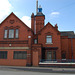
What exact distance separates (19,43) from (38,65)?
623cm

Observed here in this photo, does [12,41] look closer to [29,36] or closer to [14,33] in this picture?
[14,33]

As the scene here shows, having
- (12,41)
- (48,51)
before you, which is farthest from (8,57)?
(48,51)

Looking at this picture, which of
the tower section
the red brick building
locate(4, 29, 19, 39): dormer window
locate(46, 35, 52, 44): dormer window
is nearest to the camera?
the red brick building

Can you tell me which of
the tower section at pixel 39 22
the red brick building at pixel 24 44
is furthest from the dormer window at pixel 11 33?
the tower section at pixel 39 22

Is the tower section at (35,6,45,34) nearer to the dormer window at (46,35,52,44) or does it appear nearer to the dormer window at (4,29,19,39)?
the dormer window at (46,35,52,44)

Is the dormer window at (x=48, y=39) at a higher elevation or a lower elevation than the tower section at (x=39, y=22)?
lower

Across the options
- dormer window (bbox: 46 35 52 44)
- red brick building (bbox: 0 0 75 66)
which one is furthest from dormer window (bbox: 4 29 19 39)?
dormer window (bbox: 46 35 52 44)

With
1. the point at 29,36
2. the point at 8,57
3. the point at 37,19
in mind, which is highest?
the point at 37,19

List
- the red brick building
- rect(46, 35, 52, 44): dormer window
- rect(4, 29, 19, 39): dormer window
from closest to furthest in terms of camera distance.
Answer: the red brick building
rect(4, 29, 19, 39): dormer window
rect(46, 35, 52, 44): dormer window

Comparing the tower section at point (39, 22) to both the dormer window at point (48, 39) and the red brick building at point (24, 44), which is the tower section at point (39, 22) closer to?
the red brick building at point (24, 44)

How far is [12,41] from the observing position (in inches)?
943

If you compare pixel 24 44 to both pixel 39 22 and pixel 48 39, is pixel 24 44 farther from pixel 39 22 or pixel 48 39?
pixel 39 22

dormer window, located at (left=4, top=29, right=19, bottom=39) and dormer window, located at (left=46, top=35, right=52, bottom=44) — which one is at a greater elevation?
dormer window, located at (left=4, top=29, right=19, bottom=39)

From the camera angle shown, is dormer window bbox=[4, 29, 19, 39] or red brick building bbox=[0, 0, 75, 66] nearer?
red brick building bbox=[0, 0, 75, 66]
